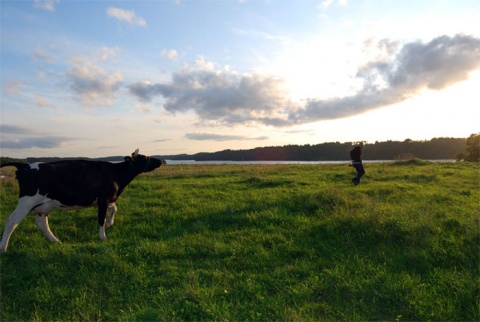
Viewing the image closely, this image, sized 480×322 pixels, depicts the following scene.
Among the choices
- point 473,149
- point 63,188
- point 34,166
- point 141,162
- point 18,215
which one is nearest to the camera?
point 18,215

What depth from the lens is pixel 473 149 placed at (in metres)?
49.2

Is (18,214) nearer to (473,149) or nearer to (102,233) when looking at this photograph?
(102,233)

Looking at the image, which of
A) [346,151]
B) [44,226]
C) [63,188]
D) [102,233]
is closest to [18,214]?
[44,226]

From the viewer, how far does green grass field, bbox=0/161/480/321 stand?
4.47m

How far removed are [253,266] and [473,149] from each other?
56764 millimetres

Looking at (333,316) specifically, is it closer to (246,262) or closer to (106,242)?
(246,262)

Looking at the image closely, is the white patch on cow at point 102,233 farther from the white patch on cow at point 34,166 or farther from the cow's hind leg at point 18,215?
the white patch on cow at point 34,166

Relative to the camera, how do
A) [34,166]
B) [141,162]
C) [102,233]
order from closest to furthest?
[34,166] < [102,233] < [141,162]

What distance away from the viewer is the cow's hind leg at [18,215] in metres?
6.73

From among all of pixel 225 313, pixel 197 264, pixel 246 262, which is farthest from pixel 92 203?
pixel 225 313

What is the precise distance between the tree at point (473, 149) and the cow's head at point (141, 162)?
176 ft

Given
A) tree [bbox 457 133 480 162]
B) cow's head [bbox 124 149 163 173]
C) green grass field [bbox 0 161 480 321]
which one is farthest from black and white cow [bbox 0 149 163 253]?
tree [bbox 457 133 480 162]

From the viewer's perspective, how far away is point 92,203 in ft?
26.0

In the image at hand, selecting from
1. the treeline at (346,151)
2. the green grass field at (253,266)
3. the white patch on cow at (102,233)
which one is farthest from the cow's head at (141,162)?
the treeline at (346,151)
